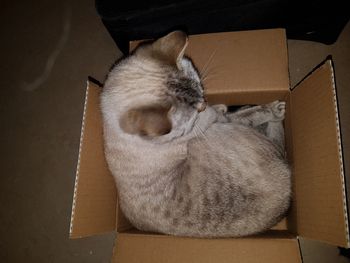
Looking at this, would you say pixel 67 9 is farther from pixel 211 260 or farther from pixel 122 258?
pixel 211 260

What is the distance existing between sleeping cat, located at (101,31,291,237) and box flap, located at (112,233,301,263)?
0.06m

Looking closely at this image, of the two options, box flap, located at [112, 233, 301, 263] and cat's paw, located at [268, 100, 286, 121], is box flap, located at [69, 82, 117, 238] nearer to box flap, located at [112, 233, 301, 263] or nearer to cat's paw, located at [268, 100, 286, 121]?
box flap, located at [112, 233, 301, 263]

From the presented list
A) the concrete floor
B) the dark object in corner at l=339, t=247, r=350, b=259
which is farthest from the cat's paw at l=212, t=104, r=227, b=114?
the dark object in corner at l=339, t=247, r=350, b=259

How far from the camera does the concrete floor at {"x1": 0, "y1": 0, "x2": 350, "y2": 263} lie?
7.76ft

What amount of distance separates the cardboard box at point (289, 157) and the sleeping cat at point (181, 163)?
0.09 meters

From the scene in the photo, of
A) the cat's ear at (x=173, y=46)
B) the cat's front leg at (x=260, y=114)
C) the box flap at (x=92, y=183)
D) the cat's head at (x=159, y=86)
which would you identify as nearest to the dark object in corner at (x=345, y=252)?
the cat's front leg at (x=260, y=114)

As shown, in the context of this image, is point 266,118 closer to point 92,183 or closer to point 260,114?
point 260,114

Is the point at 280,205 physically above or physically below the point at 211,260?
above

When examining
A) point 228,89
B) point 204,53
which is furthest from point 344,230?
point 204,53

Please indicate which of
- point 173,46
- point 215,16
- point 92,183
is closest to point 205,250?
point 92,183

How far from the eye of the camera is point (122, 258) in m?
1.64

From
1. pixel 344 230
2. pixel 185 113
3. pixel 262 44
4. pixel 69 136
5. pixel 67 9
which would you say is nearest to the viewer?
pixel 344 230

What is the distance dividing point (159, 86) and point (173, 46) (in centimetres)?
20

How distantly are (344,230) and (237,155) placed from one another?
0.59 meters
